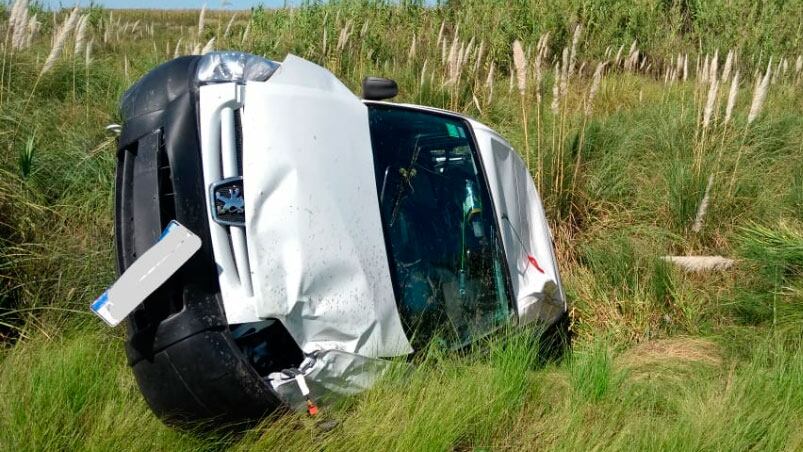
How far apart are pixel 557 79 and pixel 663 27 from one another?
6.61m

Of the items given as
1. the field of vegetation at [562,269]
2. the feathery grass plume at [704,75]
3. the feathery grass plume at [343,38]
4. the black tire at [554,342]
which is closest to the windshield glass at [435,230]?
the field of vegetation at [562,269]

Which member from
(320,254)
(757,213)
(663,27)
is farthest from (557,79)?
(663,27)

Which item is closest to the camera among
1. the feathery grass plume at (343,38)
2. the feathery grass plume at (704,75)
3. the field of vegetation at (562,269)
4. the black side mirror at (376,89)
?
the field of vegetation at (562,269)

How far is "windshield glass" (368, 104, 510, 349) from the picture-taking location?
3469mm

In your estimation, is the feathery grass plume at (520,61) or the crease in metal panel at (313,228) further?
the feathery grass plume at (520,61)

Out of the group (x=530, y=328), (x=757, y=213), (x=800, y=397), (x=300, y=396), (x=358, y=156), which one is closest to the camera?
(x=300, y=396)

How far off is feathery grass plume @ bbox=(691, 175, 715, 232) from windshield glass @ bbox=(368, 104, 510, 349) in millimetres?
2265

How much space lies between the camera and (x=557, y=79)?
19.9 feet

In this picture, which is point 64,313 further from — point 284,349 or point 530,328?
point 530,328

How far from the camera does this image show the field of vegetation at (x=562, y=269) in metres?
3.20

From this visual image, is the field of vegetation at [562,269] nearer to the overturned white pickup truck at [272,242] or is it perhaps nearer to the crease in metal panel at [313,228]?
the overturned white pickup truck at [272,242]

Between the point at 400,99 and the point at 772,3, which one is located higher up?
the point at 772,3

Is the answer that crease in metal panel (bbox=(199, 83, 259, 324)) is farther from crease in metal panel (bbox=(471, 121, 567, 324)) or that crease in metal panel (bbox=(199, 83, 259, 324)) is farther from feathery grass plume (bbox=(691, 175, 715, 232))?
feathery grass plume (bbox=(691, 175, 715, 232))

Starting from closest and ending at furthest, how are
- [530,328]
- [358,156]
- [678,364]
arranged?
[358,156] → [530,328] → [678,364]
